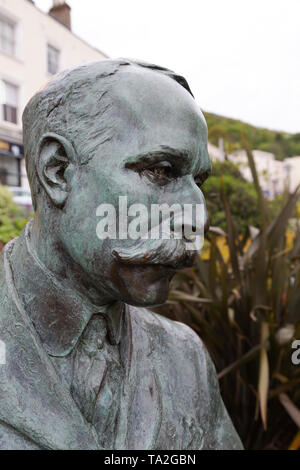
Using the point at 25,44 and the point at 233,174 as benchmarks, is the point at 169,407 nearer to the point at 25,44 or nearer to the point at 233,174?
the point at 233,174

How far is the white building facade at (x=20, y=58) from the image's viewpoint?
13742 millimetres

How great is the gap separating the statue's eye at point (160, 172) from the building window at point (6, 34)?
48.5 feet

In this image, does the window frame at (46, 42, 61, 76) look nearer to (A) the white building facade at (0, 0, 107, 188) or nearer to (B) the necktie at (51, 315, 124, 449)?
(A) the white building facade at (0, 0, 107, 188)

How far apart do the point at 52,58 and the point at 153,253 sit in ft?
53.9

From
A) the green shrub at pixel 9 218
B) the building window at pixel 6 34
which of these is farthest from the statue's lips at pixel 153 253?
the building window at pixel 6 34

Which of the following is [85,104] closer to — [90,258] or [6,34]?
[90,258]

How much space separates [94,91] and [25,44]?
15.1 m

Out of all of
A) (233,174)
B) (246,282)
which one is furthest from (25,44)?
(246,282)

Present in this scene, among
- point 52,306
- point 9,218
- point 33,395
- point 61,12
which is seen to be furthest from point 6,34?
point 33,395

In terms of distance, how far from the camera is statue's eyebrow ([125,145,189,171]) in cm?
84

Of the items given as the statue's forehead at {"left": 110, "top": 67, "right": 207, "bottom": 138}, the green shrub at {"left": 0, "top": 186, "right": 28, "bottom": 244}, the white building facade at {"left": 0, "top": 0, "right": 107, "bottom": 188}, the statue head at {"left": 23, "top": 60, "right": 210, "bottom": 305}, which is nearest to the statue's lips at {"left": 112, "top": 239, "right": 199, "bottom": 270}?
the statue head at {"left": 23, "top": 60, "right": 210, "bottom": 305}

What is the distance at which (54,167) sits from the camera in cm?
89

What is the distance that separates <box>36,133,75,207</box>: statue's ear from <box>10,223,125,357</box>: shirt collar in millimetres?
150

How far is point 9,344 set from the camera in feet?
2.89
